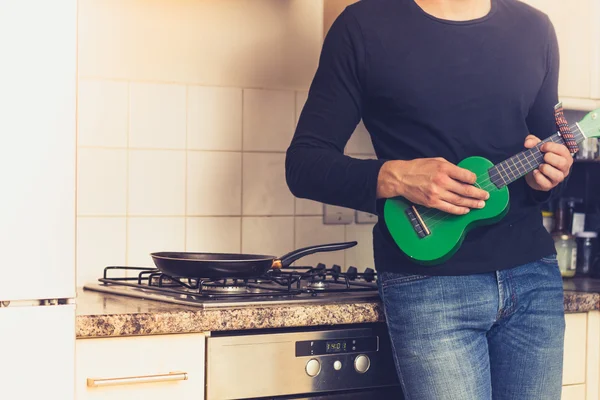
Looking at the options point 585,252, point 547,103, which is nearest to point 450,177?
point 547,103

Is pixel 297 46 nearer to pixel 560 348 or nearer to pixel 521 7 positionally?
pixel 521 7

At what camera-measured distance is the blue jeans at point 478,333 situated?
145 cm

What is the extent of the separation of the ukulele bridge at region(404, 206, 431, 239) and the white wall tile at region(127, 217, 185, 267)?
752mm

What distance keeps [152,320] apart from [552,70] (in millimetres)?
890

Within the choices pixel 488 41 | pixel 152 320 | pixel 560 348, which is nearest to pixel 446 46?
pixel 488 41

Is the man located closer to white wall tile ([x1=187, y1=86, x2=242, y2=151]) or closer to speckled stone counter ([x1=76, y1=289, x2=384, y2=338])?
speckled stone counter ([x1=76, y1=289, x2=384, y2=338])

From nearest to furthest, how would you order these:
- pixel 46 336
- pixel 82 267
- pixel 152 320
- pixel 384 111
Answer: pixel 46 336, pixel 152 320, pixel 384 111, pixel 82 267

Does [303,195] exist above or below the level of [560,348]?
above

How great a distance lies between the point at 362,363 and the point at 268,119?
2.55 ft

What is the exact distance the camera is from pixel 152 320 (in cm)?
145

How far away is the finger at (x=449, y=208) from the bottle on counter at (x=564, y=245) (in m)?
0.91

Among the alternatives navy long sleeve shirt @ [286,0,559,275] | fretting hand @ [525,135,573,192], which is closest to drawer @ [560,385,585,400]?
navy long sleeve shirt @ [286,0,559,275]

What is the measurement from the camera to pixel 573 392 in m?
1.83

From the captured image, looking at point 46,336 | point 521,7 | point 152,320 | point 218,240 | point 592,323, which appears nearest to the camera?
point 46,336
